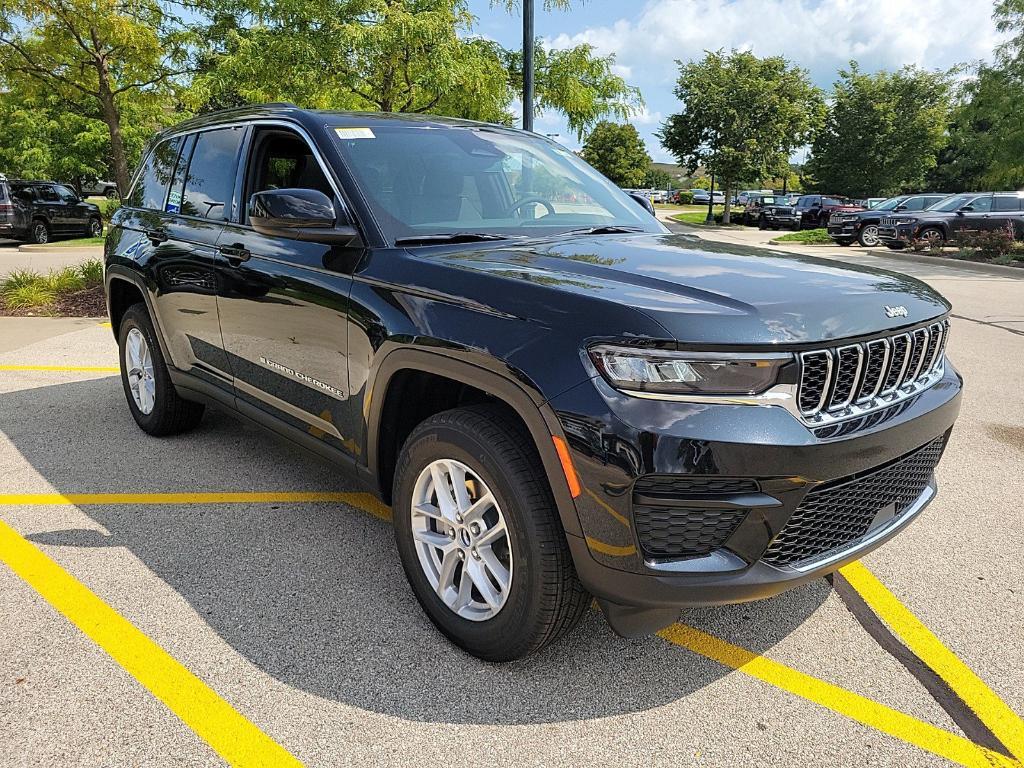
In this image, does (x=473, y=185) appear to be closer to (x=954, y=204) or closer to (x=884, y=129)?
(x=954, y=204)

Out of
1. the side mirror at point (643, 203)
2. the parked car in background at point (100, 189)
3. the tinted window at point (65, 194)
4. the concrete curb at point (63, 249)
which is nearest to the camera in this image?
the side mirror at point (643, 203)

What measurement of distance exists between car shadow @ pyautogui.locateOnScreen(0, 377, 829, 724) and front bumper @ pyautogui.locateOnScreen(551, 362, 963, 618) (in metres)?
0.54

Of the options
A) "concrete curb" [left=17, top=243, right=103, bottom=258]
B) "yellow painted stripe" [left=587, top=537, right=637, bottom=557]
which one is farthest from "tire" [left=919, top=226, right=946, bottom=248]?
"yellow painted stripe" [left=587, top=537, right=637, bottom=557]

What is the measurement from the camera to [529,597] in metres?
2.42

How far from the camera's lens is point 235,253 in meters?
3.72

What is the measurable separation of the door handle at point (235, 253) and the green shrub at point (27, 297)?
799 cm

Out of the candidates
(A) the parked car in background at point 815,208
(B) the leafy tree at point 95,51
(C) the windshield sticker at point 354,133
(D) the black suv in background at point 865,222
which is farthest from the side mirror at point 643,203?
(A) the parked car in background at point 815,208

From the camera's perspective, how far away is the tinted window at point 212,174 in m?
3.97

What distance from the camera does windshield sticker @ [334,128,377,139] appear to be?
133 inches

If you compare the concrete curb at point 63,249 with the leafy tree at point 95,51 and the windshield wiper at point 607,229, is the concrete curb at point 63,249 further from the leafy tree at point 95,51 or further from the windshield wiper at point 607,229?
the windshield wiper at point 607,229

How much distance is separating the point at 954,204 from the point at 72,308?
21205 millimetres

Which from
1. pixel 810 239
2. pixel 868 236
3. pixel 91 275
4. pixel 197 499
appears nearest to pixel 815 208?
pixel 810 239

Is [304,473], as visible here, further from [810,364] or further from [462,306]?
[810,364]

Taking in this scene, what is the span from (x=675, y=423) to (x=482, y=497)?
29.5 inches
